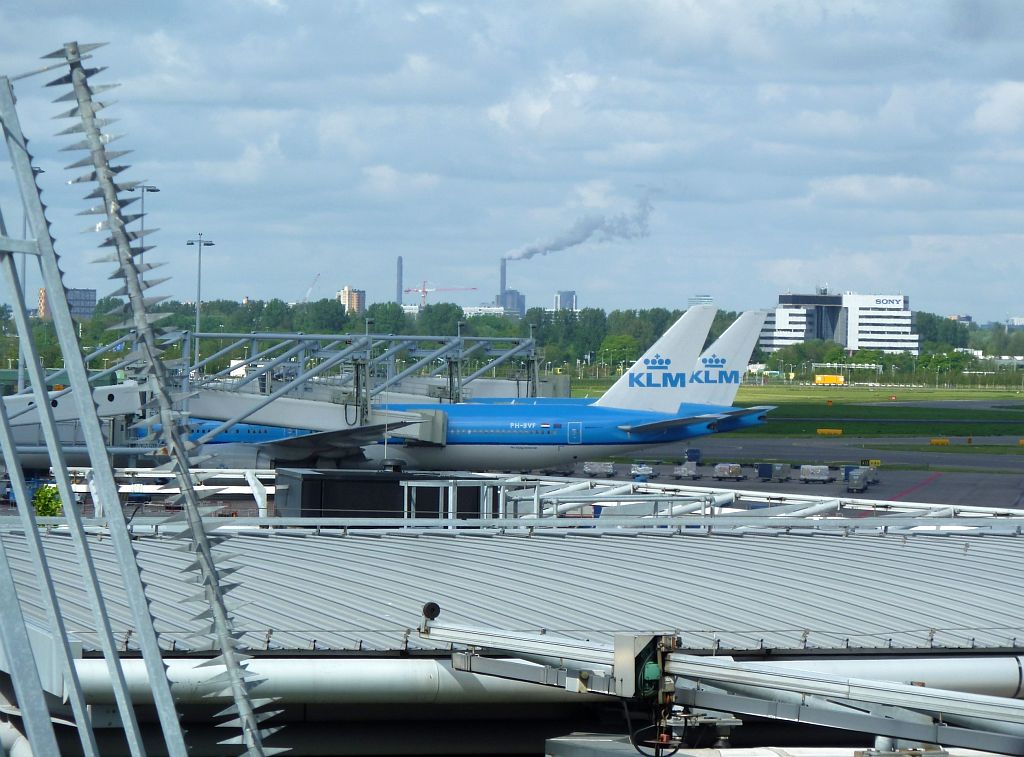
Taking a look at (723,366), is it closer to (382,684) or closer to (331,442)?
(331,442)

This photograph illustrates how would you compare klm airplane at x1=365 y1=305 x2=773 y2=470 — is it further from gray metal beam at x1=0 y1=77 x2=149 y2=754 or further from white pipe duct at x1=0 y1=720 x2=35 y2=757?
gray metal beam at x1=0 y1=77 x2=149 y2=754

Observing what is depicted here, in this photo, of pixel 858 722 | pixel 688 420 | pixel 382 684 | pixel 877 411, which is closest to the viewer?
pixel 858 722

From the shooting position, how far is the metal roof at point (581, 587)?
15766 mm

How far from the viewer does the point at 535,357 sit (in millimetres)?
73312

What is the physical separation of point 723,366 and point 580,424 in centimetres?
860

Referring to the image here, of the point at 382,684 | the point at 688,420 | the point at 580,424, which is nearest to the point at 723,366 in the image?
the point at 688,420

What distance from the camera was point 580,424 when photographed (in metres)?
55.5

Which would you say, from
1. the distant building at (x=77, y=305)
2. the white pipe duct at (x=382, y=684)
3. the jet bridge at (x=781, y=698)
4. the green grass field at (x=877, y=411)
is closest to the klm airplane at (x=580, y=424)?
the distant building at (x=77, y=305)

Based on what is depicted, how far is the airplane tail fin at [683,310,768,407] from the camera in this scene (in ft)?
194

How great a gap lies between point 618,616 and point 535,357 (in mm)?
56658

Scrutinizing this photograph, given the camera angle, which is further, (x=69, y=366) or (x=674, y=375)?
(x=674, y=375)

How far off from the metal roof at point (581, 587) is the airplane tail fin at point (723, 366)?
36715 mm

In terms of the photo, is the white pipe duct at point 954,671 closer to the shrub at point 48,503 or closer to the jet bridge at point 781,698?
the jet bridge at point 781,698

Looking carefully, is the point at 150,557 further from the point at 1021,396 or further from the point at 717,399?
the point at 1021,396
